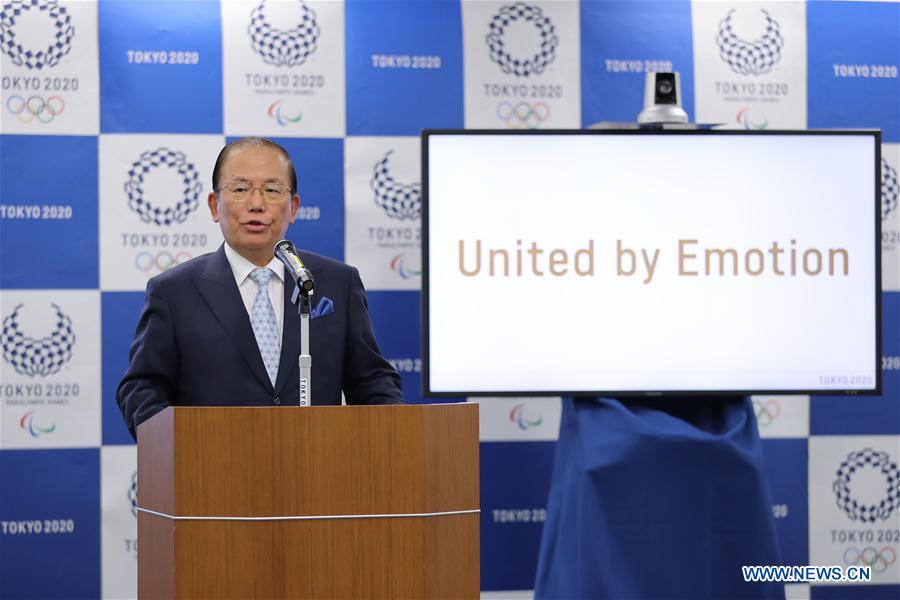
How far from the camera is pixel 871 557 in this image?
14.3 ft

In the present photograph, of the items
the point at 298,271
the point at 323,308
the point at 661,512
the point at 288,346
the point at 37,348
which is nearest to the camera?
the point at 298,271

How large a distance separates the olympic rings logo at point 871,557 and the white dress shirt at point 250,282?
8.44 feet

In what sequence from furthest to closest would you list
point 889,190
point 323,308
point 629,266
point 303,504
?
point 889,190
point 629,266
point 323,308
point 303,504

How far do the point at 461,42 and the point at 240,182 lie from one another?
5.02 ft

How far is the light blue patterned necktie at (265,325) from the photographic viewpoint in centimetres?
309

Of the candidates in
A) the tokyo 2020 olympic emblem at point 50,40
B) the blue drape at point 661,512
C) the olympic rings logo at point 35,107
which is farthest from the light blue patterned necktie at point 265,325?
the tokyo 2020 olympic emblem at point 50,40

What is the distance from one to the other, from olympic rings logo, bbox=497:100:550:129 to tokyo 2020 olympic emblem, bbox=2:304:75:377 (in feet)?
5.98

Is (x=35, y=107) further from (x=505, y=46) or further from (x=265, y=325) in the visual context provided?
(x=505, y=46)

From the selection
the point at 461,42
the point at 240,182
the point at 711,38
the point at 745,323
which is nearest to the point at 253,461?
the point at 240,182

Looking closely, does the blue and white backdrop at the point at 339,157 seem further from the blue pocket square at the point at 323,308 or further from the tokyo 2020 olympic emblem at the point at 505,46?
the blue pocket square at the point at 323,308

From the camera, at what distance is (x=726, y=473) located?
11.0ft

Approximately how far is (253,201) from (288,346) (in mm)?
418

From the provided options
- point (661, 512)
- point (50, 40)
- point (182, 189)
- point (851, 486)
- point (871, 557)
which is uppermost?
point (50, 40)

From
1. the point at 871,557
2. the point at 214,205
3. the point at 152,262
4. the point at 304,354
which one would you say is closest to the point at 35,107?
the point at 152,262
